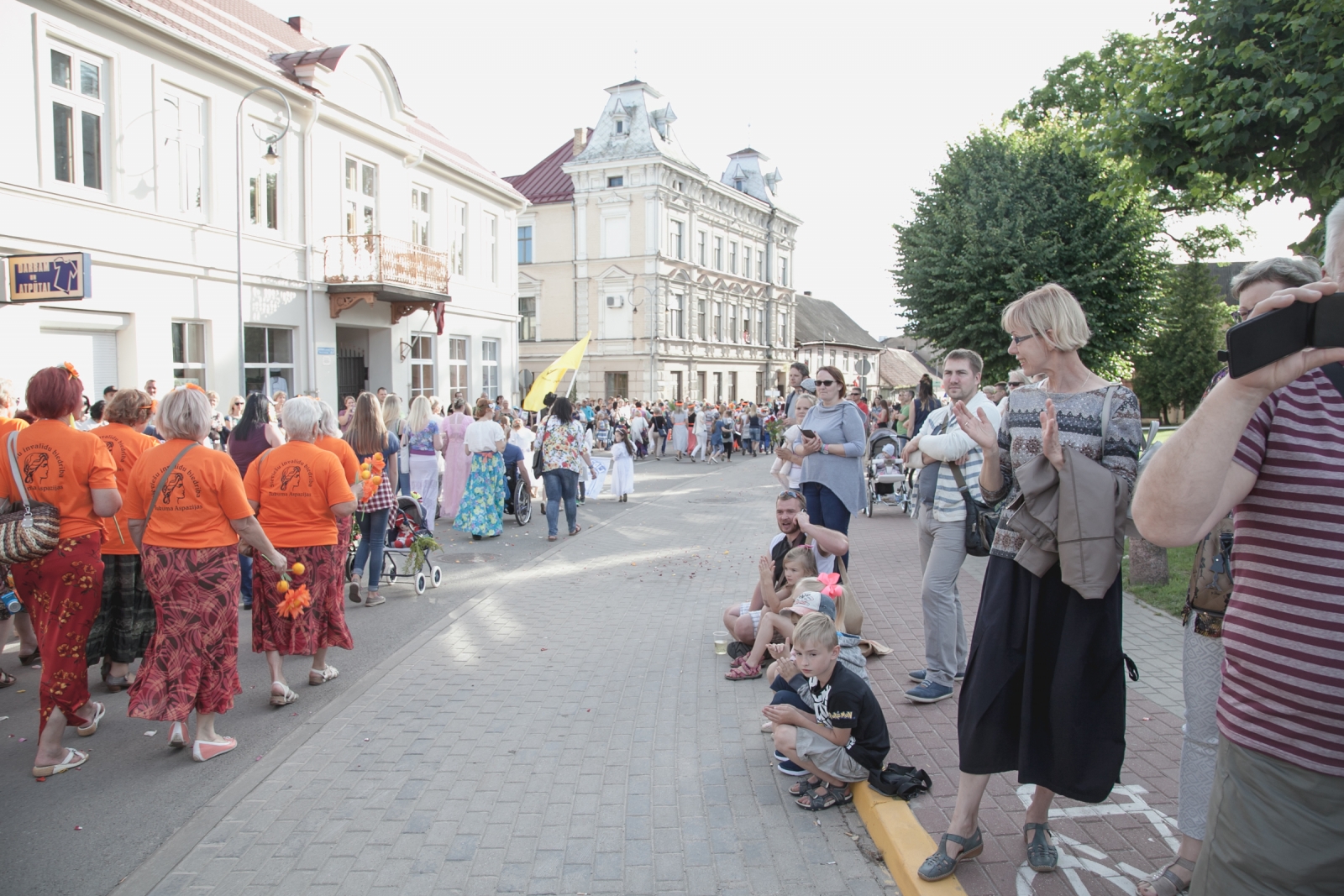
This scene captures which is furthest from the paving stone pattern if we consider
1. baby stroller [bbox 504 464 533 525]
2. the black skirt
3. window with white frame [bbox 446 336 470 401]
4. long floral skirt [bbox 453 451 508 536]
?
window with white frame [bbox 446 336 470 401]

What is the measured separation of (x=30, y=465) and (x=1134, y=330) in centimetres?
2139

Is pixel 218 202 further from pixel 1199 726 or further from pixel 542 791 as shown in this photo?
pixel 1199 726

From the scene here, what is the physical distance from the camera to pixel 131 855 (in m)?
3.79

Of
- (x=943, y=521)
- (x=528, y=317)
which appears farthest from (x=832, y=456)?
(x=528, y=317)

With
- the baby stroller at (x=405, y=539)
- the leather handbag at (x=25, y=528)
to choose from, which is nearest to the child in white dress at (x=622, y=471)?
the baby stroller at (x=405, y=539)

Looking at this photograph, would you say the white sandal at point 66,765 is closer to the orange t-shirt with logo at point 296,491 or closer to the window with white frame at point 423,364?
the orange t-shirt with logo at point 296,491

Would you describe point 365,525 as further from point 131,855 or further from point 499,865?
point 499,865

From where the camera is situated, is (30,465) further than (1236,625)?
Yes

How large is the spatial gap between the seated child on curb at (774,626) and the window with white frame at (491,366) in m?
21.6

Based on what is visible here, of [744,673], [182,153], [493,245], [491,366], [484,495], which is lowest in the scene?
[744,673]

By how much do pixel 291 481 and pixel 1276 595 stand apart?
218 inches

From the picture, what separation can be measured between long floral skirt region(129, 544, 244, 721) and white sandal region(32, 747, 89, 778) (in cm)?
47

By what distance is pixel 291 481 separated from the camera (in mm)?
5859

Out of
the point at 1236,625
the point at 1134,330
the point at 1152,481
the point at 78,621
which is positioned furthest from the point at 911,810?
the point at 1134,330
